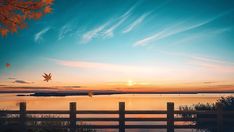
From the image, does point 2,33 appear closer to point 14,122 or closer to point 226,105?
point 14,122

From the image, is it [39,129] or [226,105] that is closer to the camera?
[39,129]

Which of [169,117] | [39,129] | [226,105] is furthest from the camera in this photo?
[226,105]

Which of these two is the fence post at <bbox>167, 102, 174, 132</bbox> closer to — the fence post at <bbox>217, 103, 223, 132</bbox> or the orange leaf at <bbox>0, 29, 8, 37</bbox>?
the fence post at <bbox>217, 103, 223, 132</bbox>

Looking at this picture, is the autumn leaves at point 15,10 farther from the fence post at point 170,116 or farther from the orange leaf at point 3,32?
the fence post at point 170,116

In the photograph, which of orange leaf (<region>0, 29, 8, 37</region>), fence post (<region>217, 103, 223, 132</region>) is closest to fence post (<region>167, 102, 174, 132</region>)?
fence post (<region>217, 103, 223, 132</region>)

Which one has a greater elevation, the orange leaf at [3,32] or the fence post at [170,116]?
the orange leaf at [3,32]

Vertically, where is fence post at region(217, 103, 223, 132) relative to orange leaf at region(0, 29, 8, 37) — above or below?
below

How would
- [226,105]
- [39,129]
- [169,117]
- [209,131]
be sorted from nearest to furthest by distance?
1. [169,117]
2. [39,129]
3. [209,131]
4. [226,105]

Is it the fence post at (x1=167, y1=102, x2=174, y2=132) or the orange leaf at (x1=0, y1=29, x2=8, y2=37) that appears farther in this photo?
the fence post at (x1=167, y1=102, x2=174, y2=132)

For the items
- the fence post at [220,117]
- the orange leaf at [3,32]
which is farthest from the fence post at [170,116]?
the orange leaf at [3,32]

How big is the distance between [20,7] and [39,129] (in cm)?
709

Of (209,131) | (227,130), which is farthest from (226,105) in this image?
(227,130)

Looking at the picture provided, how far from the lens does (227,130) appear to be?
1495cm

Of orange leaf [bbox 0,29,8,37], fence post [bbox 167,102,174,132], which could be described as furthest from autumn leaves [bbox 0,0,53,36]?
fence post [bbox 167,102,174,132]
